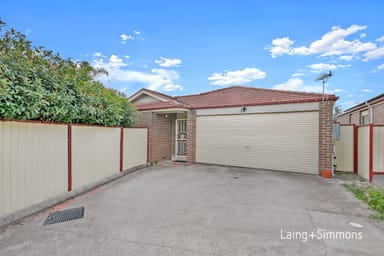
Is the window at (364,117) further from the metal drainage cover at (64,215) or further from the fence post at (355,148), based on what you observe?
the metal drainage cover at (64,215)

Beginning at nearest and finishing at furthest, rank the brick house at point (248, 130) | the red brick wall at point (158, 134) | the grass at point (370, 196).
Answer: the grass at point (370, 196)
the brick house at point (248, 130)
the red brick wall at point (158, 134)

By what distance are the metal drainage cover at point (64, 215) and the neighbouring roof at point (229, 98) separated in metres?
6.05

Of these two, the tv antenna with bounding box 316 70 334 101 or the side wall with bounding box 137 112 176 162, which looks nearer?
the tv antenna with bounding box 316 70 334 101

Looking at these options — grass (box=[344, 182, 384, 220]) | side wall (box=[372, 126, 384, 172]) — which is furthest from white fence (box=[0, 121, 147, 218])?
side wall (box=[372, 126, 384, 172])

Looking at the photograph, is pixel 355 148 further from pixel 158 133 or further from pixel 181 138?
pixel 158 133

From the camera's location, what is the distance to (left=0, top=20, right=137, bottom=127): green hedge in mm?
3643

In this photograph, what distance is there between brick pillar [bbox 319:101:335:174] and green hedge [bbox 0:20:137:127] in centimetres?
786

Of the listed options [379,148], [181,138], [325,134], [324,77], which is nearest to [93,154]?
[181,138]

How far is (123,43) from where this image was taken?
10703mm

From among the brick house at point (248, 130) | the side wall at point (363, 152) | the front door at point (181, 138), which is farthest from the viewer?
the front door at point (181, 138)

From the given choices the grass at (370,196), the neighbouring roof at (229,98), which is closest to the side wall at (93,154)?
the neighbouring roof at (229,98)

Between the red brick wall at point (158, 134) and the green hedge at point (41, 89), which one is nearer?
the green hedge at point (41, 89)

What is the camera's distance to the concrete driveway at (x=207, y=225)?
9.02 feet

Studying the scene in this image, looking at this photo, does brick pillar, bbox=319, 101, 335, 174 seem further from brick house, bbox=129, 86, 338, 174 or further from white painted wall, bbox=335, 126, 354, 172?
white painted wall, bbox=335, 126, 354, 172
